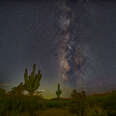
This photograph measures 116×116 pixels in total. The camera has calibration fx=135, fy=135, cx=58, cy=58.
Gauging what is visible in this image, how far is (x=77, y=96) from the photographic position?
12.1 m

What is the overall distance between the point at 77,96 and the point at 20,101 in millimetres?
5652

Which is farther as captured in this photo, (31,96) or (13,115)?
(31,96)

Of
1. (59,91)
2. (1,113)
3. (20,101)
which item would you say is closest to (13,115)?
(1,113)

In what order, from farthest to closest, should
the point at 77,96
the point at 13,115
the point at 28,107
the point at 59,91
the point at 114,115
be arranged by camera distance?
the point at 59,91 → the point at 77,96 → the point at 28,107 → the point at 114,115 → the point at 13,115

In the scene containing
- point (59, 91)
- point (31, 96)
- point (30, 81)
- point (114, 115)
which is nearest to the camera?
point (114, 115)

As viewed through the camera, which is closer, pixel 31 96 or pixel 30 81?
pixel 31 96

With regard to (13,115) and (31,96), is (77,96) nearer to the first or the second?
(31,96)

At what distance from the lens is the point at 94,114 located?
194 inches

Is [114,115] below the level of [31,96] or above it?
below

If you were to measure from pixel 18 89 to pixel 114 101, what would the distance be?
20.5 feet

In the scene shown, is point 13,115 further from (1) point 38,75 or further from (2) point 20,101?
(1) point 38,75

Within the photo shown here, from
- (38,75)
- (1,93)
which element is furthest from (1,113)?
(38,75)

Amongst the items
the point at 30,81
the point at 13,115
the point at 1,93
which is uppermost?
the point at 30,81

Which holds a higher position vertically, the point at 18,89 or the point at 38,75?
the point at 38,75
